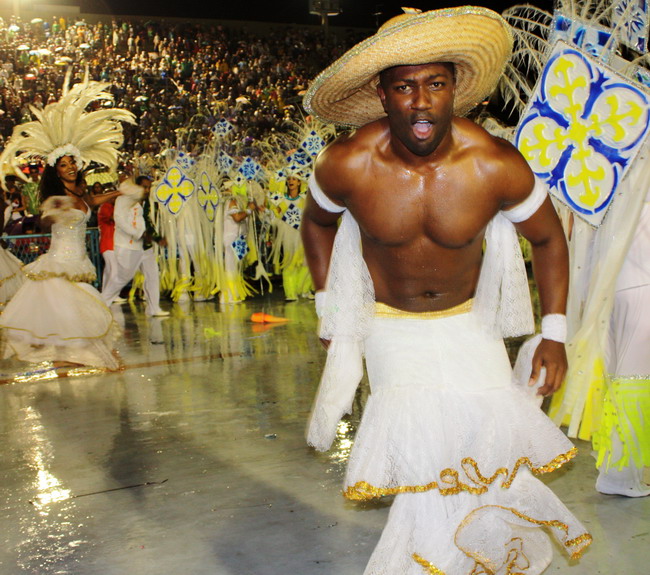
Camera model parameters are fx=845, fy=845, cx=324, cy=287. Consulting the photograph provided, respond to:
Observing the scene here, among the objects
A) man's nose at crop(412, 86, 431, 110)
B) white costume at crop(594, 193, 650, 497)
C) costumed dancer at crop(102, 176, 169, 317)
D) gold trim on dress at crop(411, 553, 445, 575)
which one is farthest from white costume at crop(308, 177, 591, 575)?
costumed dancer at crop(102, 176, 169, 317)

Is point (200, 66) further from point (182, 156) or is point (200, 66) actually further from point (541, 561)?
point (541, 561)


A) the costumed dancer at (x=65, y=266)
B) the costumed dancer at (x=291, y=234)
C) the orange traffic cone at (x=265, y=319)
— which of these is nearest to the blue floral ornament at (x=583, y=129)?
the costumed dancer at (x=65, y=266)

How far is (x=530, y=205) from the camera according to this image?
2611 millimetres

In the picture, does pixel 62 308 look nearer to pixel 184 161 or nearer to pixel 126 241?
pixel 126 241

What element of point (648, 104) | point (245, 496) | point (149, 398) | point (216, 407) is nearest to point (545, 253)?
point (648, 104)

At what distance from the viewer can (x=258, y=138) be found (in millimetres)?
23594

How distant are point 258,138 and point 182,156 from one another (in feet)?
37.9

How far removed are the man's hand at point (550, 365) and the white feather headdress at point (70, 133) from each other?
16.2ft

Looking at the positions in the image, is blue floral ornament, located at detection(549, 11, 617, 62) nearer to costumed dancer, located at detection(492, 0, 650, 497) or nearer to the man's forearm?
costumed dancer, located at detection(492, 0, 650, 497)

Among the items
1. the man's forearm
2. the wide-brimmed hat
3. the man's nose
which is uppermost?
the wide-brimmed hat

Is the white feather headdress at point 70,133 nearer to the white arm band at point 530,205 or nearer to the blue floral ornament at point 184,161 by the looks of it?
the blue floral ornament at point 184,161

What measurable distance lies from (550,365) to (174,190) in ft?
32.4

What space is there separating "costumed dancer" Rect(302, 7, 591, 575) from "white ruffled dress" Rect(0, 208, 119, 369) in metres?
4.71

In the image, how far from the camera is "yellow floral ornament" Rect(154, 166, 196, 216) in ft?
39.0
